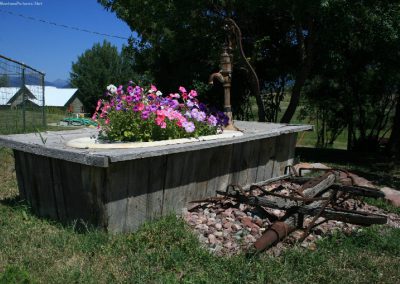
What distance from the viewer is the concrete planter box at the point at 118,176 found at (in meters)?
3.50

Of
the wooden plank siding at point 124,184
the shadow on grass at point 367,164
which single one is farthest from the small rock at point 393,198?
the wooden plank siding at point 124,184

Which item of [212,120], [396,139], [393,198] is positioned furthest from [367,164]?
[212,120]

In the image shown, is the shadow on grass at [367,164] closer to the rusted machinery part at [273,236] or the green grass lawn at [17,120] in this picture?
the rusted machinery part at [273,236]

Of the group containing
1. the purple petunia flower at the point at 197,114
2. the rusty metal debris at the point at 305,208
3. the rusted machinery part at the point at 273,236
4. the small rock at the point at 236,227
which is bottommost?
the small rock at the point at 236,227

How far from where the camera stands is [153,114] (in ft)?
13.7

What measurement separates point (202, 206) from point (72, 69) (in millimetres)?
47549

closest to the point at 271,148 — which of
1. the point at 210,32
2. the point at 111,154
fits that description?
the point at 111,154

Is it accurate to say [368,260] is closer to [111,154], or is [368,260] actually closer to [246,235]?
[246,235]

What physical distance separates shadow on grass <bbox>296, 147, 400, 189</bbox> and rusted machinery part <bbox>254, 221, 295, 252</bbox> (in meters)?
3.85

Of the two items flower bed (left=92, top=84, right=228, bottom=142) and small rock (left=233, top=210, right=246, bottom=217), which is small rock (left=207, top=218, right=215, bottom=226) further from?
flower bed (left=92, top=84, right=228, bottom=142)

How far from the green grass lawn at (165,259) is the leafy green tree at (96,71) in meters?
43.1

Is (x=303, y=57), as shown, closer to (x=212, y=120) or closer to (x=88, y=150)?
(x=212, y=120)

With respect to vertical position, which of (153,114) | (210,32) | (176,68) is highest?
(210,32)

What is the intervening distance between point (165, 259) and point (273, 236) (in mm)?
878
